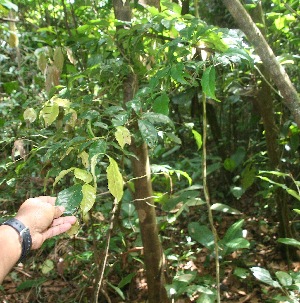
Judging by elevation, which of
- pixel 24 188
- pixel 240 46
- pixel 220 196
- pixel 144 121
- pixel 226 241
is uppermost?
pixel 240 46

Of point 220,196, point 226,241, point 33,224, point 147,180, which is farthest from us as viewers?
point 220,196

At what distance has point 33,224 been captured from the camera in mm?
1314

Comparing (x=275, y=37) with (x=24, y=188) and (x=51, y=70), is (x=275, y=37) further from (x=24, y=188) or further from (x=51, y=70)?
(x=24, y=188)

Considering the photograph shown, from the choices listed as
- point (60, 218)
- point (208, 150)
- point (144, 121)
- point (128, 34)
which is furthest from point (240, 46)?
point (208, 150)

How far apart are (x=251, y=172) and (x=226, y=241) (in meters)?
0.69

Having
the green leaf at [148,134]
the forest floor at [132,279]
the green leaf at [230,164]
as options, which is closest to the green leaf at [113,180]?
the green leaf at [148,134]

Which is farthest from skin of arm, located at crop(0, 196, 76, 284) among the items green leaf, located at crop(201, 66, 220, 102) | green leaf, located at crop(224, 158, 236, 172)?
green leaf, located at crop(224, 158, 236, 172)

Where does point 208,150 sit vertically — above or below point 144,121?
below

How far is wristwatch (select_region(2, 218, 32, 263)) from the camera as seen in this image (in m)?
1.24

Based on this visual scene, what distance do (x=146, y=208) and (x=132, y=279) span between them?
875mm

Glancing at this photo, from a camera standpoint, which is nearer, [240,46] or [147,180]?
[240,46]

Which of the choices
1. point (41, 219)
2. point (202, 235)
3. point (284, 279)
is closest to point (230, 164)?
point (202, 235)

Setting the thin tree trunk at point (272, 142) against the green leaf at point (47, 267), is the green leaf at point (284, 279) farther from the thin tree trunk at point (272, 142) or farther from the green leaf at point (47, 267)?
the green leaf at point (47, 267)

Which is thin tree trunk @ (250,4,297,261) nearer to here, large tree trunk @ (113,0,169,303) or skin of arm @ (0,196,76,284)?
large tree trunk @ (113,0,169,303)
